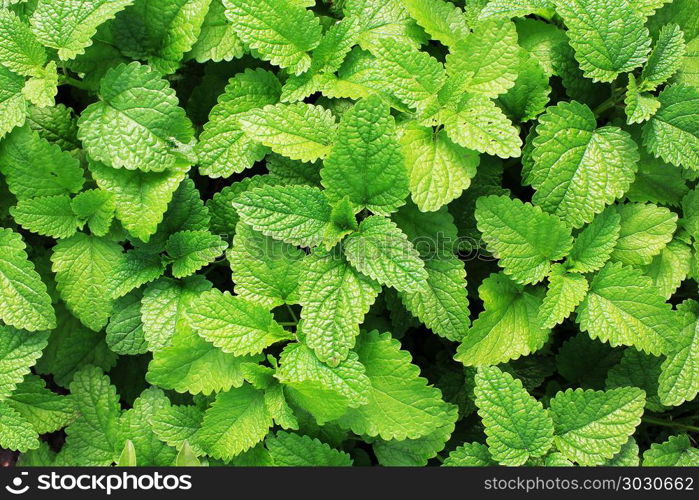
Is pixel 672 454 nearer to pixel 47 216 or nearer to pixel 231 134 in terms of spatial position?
pixel 231 134

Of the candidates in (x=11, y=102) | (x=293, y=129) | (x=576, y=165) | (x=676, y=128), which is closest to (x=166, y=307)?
(x=293, y=129)

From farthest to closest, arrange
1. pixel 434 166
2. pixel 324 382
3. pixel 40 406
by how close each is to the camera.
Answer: pixel 40 406, pixel 434 166, pixel 324 382

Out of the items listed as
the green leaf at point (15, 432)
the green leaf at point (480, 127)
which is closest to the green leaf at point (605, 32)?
the green leaf at point (480, 127)

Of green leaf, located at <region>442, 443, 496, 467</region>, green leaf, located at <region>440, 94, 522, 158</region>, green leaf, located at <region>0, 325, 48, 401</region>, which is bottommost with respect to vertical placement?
green leaf, located at <region>442, 443, 496, 467</region>

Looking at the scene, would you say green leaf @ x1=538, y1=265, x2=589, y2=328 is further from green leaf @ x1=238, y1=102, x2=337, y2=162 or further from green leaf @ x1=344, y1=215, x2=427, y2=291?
green leaf @ x1=238, y1=102, x2=337, y2=162

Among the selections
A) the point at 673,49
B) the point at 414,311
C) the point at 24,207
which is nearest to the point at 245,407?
the point at 414,311

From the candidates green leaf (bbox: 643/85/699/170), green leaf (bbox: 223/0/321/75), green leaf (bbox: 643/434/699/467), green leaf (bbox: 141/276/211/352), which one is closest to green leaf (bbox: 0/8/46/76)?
green leaf (bbox: 223/0/321/75)
